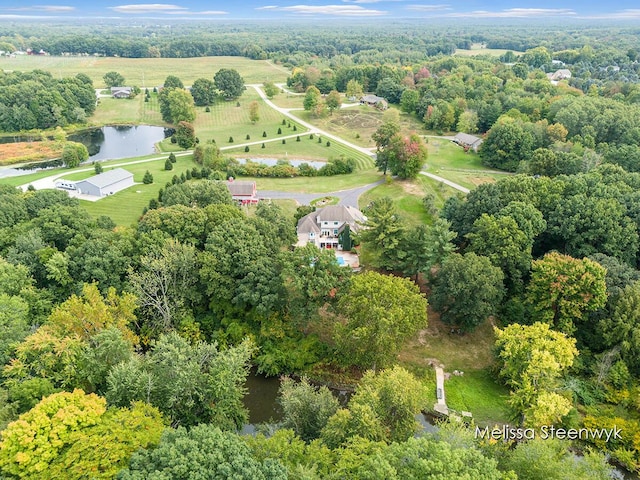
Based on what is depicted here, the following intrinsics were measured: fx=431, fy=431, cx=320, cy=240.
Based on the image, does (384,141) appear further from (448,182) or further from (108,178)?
(108,178)

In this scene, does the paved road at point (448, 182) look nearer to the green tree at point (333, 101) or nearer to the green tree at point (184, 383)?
the green tree at point (333, 101)

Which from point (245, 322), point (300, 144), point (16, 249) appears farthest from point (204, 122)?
point (245, 322)

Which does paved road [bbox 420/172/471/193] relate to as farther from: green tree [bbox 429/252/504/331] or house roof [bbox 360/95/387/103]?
house roof [bbox 360/95/387/103]

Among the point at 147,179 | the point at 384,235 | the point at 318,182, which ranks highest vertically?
the point at 384,235

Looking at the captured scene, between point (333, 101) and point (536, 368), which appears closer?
point (536, 368)

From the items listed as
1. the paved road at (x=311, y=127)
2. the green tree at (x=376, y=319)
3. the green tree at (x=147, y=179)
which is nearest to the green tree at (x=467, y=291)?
the green tree at (x=376, y=319)

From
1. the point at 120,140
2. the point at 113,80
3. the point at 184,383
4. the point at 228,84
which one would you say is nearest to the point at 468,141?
the point at 228,84
